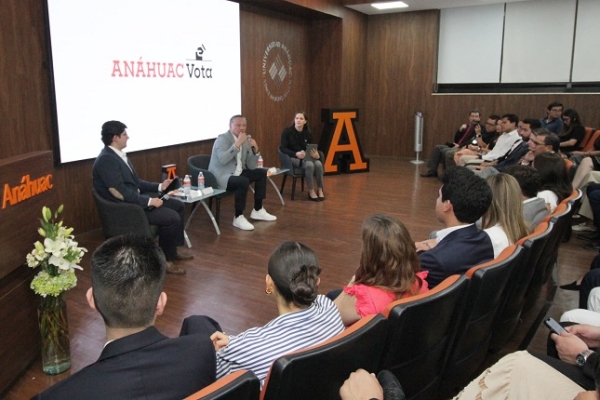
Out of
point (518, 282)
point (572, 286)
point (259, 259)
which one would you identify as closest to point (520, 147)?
point (572, 286)

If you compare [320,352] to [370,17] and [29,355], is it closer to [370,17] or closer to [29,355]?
[29,355]

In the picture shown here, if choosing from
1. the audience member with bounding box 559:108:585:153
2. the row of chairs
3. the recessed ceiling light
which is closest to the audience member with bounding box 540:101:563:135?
the audience member with bounding box 559:108:585:153

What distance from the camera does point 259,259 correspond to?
182 inches

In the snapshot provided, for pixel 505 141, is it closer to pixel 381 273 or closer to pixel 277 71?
pixel 277 71

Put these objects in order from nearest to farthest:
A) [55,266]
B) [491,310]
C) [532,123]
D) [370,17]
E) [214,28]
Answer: [491,310] → [55,266] → [532,123] → [214,28] → [370,17]

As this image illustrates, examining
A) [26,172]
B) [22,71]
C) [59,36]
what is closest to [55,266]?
[26,172]

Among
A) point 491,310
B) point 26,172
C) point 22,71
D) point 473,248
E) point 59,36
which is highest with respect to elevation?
point 59,36

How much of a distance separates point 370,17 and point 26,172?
927 cm

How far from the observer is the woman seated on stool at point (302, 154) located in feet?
23.0

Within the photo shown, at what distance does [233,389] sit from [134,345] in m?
0.31

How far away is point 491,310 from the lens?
7.50ft

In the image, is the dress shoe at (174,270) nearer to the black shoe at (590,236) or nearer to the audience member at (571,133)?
A: the black shoe at (590,236)

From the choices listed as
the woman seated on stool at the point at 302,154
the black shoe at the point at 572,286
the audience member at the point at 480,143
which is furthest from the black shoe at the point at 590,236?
the woman seated on stool at the point at 302,154

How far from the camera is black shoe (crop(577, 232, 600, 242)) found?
5.22 m
